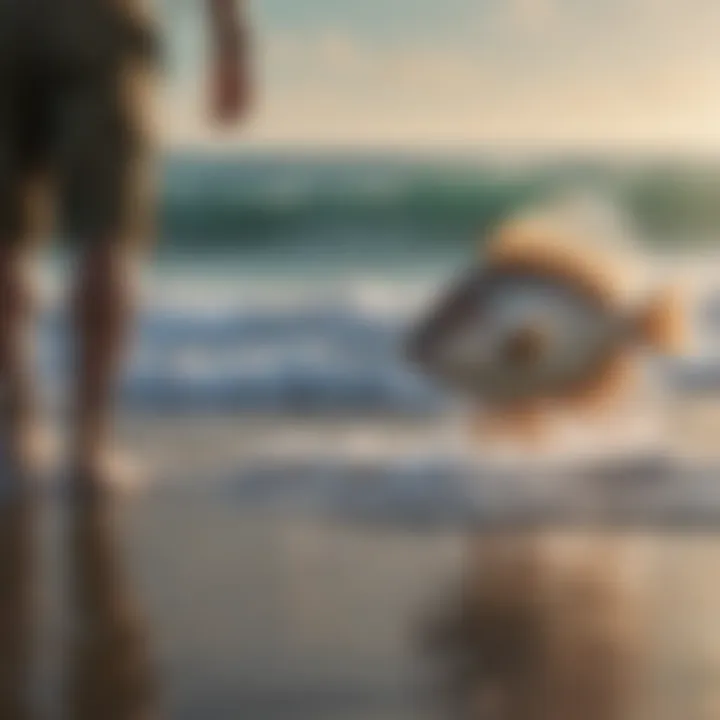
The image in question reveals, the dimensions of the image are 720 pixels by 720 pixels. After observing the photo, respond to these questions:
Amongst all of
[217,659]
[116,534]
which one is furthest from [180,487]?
[217,659]

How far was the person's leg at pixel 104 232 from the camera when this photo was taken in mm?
1372

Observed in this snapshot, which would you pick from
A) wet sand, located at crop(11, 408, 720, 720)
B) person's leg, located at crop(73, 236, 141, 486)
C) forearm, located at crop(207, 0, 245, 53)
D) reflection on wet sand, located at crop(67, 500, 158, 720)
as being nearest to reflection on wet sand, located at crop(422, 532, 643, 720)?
wet sand, located at crop(11, 408, 720, 720)

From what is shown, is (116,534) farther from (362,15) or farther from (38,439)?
(362,15)

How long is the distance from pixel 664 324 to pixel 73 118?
645 mm

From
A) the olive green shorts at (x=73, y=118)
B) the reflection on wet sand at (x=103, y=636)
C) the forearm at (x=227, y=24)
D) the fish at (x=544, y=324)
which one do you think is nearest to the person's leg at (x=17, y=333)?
the olive green shorts at (x=73, y=118)

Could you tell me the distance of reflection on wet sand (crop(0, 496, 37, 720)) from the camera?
97 cm

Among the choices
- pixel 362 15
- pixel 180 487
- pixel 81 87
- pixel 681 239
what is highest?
pixel 362 15

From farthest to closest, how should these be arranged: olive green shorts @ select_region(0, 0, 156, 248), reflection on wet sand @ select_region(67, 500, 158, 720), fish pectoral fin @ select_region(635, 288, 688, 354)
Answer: fish pectoral fin @ select_region(635, 288, 688, 354) < olive green shorts @ select_region(0, 0, 156, 248) < reflection on wet sand @ select_region(67, 500, 158, 720)

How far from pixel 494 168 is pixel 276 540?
50cm

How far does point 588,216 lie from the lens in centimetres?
156

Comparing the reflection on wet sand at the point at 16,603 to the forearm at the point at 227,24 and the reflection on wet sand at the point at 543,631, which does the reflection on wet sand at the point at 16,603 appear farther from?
the forearm at the point at 227,24

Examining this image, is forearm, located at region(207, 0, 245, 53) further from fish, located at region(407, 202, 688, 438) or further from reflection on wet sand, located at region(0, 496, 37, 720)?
reflection on wet sand, located at region(0, 496, 37, 720)

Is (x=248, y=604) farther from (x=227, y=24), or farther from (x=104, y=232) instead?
(x=227, y=24)

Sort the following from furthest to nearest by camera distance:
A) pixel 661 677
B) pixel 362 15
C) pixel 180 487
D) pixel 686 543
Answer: pixel 362 15
pixel 180 487
pixel 686 543
pixel 661 677
